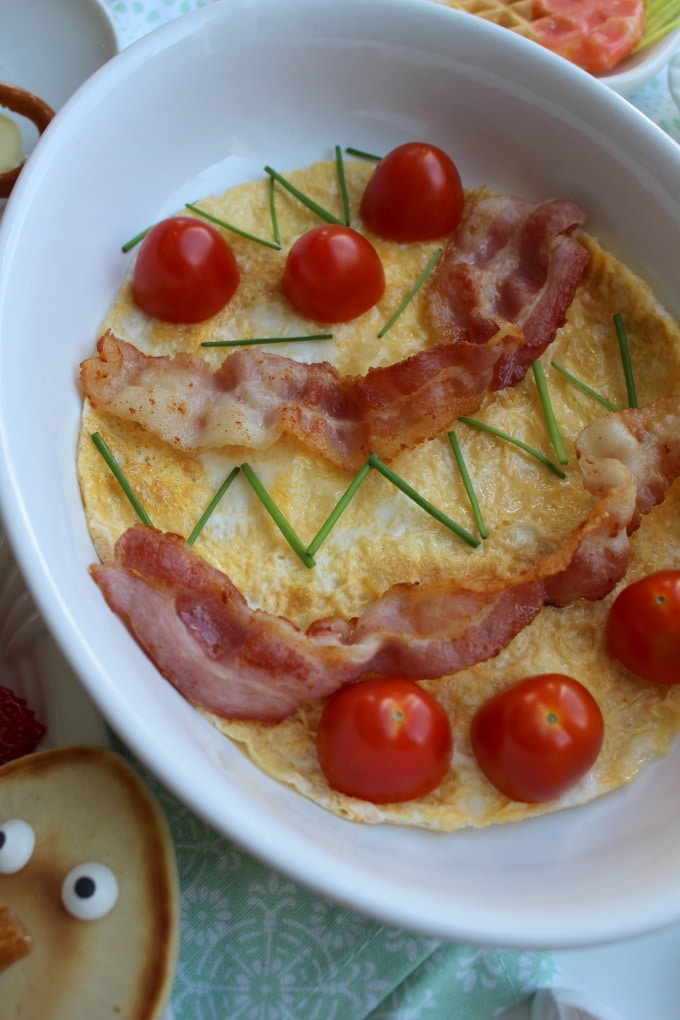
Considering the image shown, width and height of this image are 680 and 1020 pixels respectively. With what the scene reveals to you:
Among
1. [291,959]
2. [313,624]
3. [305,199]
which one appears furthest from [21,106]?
[291,959]

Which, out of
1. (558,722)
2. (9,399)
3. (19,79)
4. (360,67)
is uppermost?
(360,67)

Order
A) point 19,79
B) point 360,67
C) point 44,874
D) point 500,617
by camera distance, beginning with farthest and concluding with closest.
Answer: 1. point 19,79
2. point 360,67
3. point 500,617
4. point 44,874

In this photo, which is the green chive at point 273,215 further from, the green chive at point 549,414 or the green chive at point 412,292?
the green chive at point 549,414

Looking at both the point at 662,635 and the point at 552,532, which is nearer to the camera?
the point at 662,635

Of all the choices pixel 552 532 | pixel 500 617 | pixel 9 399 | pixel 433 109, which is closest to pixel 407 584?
pixel 500 617

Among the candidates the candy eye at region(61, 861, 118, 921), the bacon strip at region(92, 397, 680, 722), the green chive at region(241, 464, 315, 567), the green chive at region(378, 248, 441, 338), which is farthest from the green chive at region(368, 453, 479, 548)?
the candy eye at region(61, 861, 118, 921)

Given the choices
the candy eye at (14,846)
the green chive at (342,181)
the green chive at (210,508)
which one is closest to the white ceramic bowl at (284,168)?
the green chive at (342,181)

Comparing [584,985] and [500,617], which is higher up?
[500,617]

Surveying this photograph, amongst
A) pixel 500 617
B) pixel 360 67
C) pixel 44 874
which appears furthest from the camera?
pixel 360 67

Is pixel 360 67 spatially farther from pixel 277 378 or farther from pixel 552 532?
pixel 552 532
